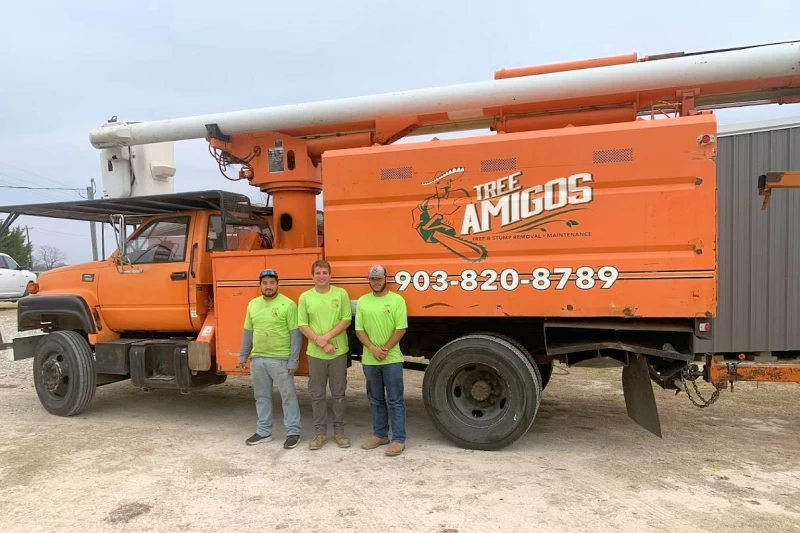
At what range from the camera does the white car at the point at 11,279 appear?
18.3 m

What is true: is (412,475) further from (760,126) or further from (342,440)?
(760,126)

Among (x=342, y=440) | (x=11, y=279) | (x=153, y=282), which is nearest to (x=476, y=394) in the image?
(x=342, y=440)

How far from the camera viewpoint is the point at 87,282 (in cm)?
671

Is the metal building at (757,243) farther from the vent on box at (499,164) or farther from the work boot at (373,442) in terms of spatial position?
the work boot at (373,442)

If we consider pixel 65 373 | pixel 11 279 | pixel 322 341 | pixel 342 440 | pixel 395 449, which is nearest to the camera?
pixel 395 449

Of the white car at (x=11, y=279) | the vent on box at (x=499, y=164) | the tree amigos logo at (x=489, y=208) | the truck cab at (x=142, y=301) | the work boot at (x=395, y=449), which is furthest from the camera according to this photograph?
the white car at (x=11, y=279)

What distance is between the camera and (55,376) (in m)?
6.58

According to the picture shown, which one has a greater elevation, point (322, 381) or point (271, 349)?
point (271, 349)

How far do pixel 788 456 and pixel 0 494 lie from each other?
6.50 metres

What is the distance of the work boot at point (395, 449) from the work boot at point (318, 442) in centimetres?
65

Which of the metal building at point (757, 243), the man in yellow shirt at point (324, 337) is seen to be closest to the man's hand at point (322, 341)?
the man in yellow shirt at point (324, 337)

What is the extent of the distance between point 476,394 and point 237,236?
3.25 m

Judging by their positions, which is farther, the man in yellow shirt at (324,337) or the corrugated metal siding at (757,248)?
the corrugated metal siding at (757,248)

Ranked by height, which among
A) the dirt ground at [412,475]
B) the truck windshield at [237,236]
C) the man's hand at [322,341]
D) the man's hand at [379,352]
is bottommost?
the dirt ground at [412,475]
